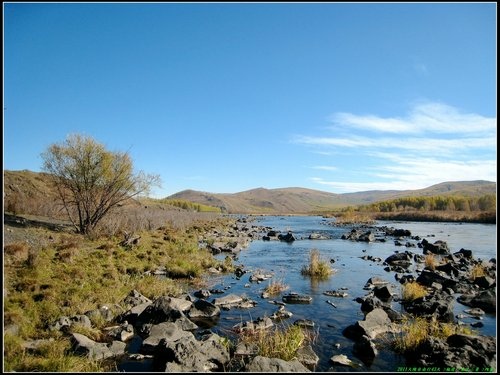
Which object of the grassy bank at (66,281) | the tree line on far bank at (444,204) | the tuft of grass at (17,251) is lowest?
the grassy bank at (66,281)

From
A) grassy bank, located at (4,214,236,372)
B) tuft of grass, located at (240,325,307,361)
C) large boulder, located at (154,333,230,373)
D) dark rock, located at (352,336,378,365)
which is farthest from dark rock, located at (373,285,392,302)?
large boulder, located at (154,333,230,373)

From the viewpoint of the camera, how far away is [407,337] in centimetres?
1104

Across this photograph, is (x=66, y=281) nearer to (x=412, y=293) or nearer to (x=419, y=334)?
(x=419, y=334)

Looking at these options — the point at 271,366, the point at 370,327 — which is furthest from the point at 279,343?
the point at 370,327

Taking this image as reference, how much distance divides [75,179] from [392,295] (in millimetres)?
24463

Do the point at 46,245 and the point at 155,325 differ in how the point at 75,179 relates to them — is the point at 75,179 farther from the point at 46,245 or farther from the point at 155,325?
the point at 155,325

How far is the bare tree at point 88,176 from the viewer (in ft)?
90.1

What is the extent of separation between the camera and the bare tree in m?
27.5

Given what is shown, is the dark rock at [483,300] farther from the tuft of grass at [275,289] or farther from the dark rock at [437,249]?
the dark rock at [437,249]

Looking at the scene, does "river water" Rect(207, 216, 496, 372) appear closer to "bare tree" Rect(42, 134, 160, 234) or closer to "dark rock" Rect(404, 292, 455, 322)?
"dark rock" Rect(404, 292, 455, 322)

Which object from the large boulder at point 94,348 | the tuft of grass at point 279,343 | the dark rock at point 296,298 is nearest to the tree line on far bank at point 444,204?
the dark rock at point 296,298

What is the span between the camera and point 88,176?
28.1 metres

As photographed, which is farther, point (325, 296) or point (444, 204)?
point (444, 204)

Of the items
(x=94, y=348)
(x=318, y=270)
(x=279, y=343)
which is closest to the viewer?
(x=94, y=348)
